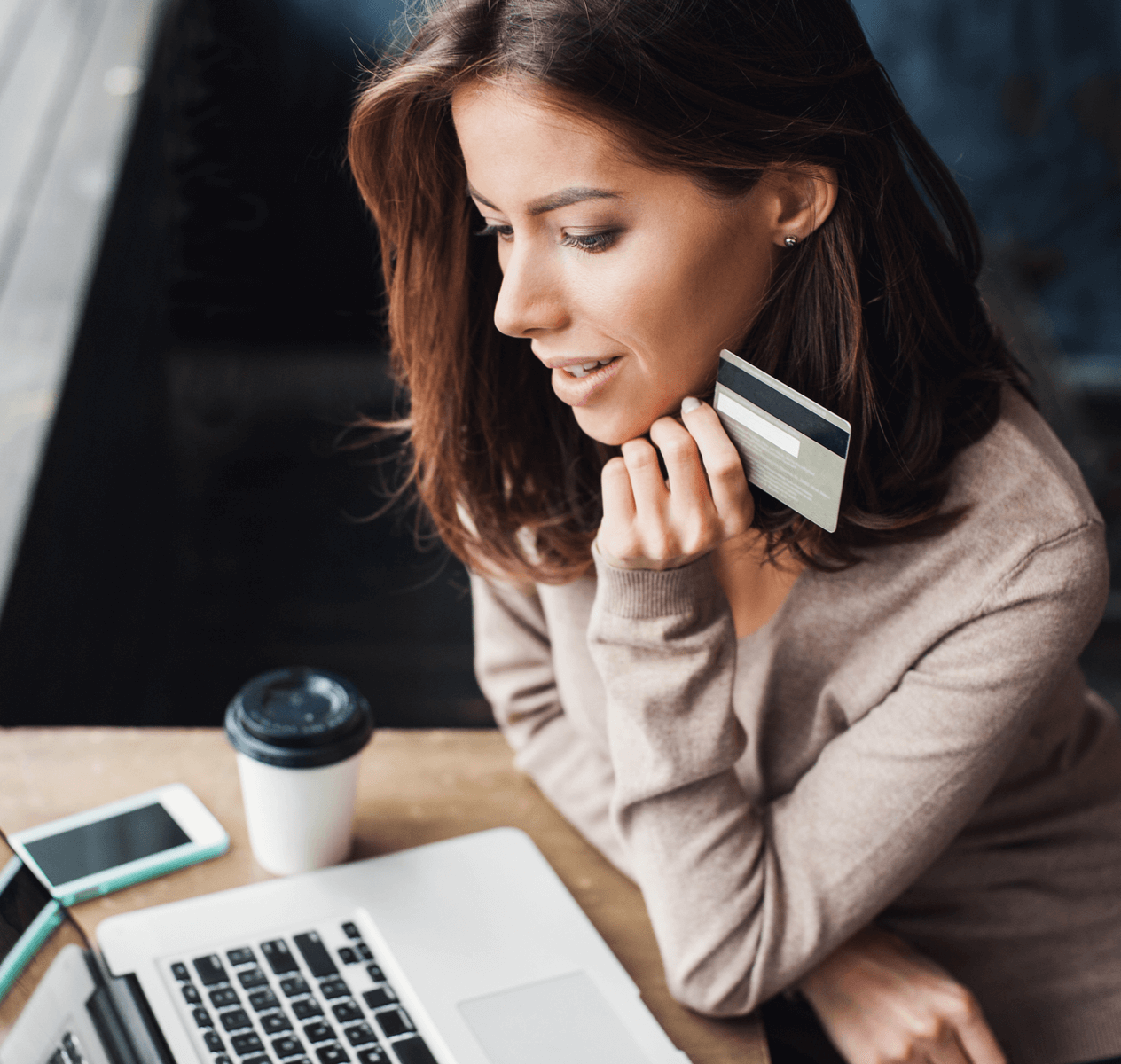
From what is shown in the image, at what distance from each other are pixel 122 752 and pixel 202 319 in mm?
1611

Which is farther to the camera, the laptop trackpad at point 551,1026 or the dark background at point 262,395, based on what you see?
the dark background at point 262,395

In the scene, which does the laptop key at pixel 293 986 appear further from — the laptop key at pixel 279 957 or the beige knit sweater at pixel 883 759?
the beige knit sweater at pixel 883 759

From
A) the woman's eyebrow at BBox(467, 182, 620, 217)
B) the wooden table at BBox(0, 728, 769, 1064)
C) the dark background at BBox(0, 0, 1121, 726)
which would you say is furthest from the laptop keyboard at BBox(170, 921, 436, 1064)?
the dark background at BBox(0, 0, 1121, 726)

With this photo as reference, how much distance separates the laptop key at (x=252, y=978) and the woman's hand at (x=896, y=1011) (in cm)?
45

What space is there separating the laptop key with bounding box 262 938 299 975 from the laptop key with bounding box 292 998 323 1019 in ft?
0.11

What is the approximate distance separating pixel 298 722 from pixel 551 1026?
0.31 m

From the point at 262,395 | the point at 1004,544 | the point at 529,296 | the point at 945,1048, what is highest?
the point at 529,296

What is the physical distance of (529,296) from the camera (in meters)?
0.86

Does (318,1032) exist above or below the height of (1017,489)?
below

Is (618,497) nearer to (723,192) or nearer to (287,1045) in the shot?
(723,192)

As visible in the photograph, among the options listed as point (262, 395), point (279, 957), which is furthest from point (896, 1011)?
point (262, 395)

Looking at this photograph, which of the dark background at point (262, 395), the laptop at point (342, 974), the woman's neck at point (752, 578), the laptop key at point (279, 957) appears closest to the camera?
the laptop at point (342, 974)

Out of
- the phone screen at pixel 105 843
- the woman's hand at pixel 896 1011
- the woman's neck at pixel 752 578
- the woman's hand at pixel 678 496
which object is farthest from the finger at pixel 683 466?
the phone screen at pixel 105 843

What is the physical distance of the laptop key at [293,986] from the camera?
852mm
